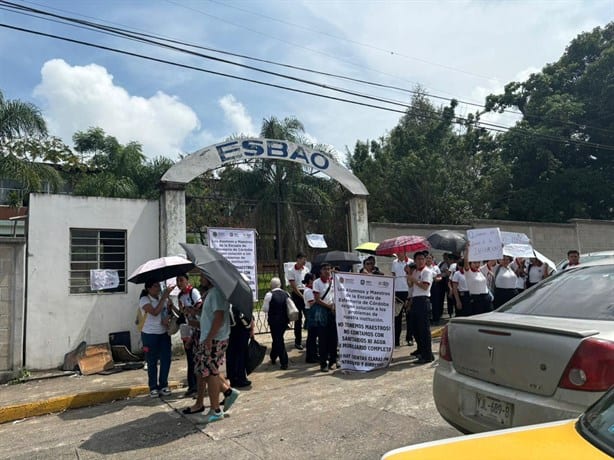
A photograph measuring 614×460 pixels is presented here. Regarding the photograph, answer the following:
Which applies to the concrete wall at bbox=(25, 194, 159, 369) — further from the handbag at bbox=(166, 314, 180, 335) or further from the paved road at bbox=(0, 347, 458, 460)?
the handbag at bbox=(166, 314, 180, 335)

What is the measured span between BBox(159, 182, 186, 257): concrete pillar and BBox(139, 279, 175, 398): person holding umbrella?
2.97m

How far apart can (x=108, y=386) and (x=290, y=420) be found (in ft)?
11.6

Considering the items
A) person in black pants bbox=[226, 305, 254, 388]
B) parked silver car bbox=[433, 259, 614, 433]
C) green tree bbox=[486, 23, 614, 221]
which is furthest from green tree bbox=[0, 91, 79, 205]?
green tree bbox=[486, 23, 614, 221]

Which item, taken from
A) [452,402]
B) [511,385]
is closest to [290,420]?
[452,402]

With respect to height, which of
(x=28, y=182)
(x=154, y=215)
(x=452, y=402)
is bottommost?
(x=452, y=402)

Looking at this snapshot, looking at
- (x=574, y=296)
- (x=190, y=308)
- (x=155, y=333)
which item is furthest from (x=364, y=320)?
(x=574, y=296)

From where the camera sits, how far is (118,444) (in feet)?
16.3

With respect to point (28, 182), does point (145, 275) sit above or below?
below

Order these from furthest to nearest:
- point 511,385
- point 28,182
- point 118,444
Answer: point 28,182
point 118,444
point 511,385

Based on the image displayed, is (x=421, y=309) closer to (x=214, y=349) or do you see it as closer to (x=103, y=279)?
(x=214, y=349)

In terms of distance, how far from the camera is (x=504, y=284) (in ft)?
31.9

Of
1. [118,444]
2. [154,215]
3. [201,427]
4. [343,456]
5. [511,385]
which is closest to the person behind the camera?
[511,385]

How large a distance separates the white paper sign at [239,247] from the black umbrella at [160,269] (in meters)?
2.79

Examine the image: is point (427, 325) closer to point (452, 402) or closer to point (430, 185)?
point (452, 402)
